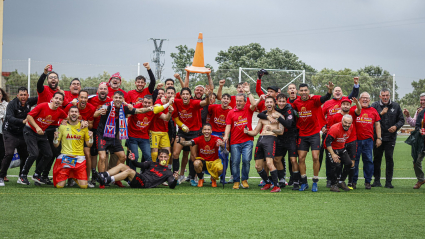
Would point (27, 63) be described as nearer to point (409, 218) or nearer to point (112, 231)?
point (112, 231)

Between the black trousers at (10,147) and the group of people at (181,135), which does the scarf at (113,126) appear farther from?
the black trousers at (10,147)

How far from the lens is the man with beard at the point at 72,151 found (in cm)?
751

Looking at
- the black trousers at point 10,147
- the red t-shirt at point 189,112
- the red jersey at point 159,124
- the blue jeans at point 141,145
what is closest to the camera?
the black trousers at point 10,147

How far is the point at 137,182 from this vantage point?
7641 mm

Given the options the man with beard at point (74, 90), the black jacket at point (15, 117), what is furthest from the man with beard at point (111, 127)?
the black jacket at point (15, 117)

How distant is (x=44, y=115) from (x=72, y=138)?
2.28 ft

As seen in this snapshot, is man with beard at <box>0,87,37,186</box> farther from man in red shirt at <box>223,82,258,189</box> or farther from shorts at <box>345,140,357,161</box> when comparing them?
shorts at <box>345,140,357,161</box>

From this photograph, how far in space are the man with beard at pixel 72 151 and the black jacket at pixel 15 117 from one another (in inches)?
38.3

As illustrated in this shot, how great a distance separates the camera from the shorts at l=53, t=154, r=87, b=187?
24.6 feet

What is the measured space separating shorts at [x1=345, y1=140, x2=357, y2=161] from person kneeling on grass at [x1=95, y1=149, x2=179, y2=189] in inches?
142

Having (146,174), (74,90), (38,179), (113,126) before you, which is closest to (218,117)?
(146,174)

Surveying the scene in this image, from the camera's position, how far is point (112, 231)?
177 inches

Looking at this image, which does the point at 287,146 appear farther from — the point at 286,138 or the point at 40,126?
the point at 40,126

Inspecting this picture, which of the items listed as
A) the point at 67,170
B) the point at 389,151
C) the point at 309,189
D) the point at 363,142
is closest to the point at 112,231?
the point at 67,170
